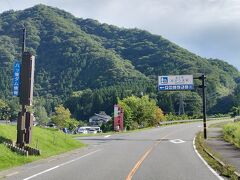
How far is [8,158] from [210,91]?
17497 centimetres

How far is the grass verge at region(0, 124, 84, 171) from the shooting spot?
20.0 m

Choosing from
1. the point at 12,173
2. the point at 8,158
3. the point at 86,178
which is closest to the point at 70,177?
the point at 86,178

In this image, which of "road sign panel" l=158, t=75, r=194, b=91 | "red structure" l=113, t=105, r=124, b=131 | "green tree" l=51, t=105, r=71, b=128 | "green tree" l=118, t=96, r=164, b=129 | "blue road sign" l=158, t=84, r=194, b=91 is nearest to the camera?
"blue road sign" l=158, t=84, r=194, b=91

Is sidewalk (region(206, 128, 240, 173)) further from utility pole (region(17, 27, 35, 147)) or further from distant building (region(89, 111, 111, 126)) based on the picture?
distant building (region(89, 111, 111, 126))

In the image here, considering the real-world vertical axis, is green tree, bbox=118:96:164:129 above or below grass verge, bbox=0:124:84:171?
above

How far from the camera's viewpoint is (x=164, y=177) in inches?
567

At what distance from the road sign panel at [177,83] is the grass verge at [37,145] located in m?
18.5

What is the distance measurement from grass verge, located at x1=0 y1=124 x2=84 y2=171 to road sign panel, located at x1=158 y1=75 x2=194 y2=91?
60.7ft

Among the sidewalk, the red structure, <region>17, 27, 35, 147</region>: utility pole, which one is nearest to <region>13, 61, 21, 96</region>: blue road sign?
<region>17, 27, 35, 147</region>: utility pole

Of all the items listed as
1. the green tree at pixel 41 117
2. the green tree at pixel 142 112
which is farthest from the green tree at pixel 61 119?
the green tree at pixel 142 112

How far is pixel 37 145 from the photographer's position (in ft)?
86.8

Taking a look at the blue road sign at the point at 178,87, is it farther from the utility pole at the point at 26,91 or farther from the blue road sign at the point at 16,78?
the blue road sign at the point at 16,78

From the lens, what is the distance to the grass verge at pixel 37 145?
65.6 ft

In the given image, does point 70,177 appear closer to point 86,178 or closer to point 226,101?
point 86,178
